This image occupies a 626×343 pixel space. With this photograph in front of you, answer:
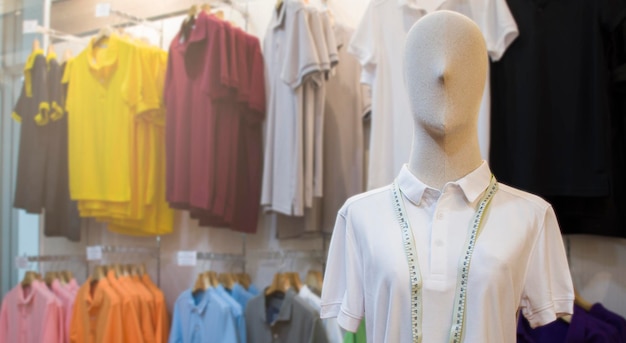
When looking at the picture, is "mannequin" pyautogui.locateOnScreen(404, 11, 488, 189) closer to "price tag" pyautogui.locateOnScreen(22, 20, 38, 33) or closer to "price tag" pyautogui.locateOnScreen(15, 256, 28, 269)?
"price tag" pyautogui.locateOnScreen(15, 256, 28, 269)

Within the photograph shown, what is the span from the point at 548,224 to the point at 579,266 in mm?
1243

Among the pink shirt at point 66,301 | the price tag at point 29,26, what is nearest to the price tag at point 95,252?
the pink shirt at point 66,301

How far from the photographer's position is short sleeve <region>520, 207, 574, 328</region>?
1262 mm

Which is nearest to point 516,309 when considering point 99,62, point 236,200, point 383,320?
point 383,320

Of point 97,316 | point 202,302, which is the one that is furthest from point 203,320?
point 97,316

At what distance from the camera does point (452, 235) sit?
124 centimetres

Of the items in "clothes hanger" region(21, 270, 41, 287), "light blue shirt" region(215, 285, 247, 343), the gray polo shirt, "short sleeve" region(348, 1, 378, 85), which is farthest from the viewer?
"clothes hanger" region(21, 270, 41, 287)

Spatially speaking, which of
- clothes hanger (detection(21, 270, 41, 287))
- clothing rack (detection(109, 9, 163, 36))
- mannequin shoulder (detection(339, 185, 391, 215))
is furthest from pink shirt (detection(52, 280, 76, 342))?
mannequin shoulder (detection(339, 185, 391, 215))

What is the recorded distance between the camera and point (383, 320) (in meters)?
1.27

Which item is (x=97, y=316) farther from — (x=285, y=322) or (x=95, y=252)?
(x=285, y=322)

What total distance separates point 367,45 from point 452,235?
1.11 m

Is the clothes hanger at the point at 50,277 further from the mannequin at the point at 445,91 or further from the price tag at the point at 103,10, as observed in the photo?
the mannequin at the point at 445,91

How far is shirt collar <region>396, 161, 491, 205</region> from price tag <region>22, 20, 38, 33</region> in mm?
2743

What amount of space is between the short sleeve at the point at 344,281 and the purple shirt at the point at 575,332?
872 millimetres
